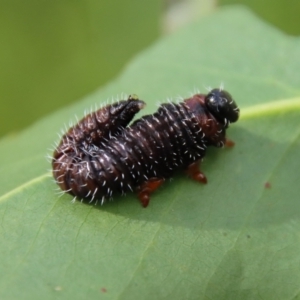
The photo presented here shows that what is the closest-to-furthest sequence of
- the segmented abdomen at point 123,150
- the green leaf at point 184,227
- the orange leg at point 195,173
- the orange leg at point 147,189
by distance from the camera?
the green leaf at point 184,227, the segmented abdomen at point 123,150, the orange leg at point 147,189, the orange leg at point 195,173

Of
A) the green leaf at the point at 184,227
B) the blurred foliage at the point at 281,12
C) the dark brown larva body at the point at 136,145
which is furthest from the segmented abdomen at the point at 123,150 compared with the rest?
the blurred foliage at the point at 281,12

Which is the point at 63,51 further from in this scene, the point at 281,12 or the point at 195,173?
the point at 195,173

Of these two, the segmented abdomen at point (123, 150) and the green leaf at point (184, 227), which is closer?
the green leaf at point (184, 227)

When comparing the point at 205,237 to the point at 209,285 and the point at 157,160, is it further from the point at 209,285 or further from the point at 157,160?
the point at 157,160

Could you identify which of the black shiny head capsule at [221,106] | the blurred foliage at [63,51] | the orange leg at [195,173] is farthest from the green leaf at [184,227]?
the blurred foliage at [63,51]

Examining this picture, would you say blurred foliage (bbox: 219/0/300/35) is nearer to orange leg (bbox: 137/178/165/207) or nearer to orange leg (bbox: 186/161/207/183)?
orange leg (bbox: 186/161/207/183)

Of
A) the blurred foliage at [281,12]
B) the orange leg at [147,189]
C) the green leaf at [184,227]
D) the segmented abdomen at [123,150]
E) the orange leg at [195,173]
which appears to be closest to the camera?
the green leaf at [184,227]

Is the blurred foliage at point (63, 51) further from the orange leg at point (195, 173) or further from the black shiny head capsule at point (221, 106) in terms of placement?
the orange leg at point (195, 173)

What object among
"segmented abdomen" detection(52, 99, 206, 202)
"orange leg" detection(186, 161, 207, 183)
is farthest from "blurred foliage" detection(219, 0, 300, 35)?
"orange leg" detection(186, 161, 207, 183)

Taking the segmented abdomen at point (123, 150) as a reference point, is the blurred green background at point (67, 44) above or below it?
below
